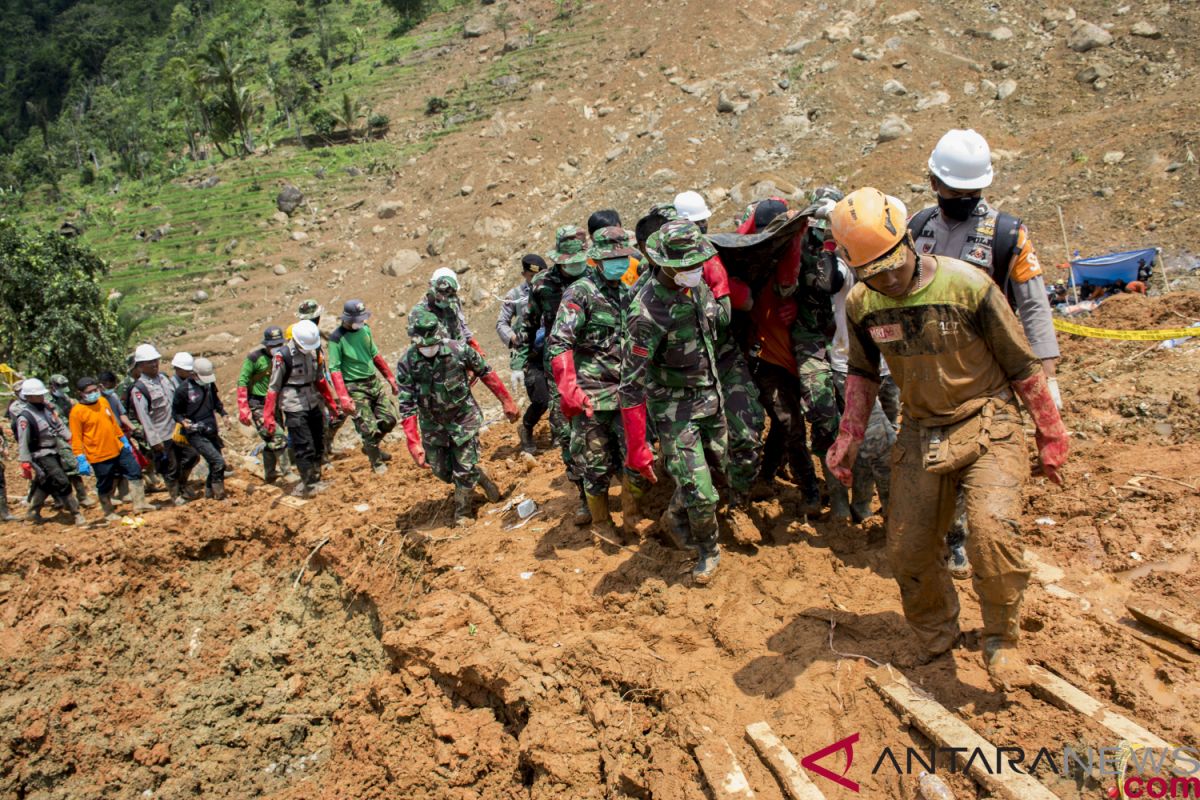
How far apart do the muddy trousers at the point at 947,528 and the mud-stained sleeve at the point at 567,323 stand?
2.66 meters

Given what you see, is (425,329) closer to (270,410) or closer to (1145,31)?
(270,410)

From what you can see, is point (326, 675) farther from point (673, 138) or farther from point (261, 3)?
point (261, 3)

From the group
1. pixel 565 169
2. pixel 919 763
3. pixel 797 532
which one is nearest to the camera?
pixel 919 763

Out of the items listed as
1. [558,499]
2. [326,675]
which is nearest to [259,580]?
[326,675]

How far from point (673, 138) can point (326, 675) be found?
18.0 m

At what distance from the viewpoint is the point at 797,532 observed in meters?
5.59

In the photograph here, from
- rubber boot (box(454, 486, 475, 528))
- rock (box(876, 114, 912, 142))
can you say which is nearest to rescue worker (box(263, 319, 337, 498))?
rubber boot (box(454, 486, 475, 528))

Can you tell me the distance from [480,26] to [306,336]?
1339 inches

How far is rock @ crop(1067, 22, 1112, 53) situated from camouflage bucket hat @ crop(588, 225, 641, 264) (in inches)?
695

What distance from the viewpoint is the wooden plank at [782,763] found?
339 centimetres

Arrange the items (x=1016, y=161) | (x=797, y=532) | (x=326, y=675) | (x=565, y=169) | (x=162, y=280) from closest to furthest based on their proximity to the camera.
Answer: (x=797, y=532)
(x=326, y=675)
(x=1016, y=161)
(x=565, y=169)
(x=162, y=280)

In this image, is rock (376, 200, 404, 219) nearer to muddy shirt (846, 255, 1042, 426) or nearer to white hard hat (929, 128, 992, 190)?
white hard hat (929, 128, 992, 190)

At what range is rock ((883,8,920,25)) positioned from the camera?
2134 cm

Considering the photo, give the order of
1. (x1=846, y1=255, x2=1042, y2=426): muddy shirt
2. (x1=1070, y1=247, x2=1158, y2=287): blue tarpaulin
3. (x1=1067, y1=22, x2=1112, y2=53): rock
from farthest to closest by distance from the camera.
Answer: (x1=1067, y1=22, x2=1112, y2=53): rock
(x1=1070, y1=247, x2=1158, y2=287): blue tarpaulin
(x1=846, y1=255, x2=1042, y2=426): muddy shirt
